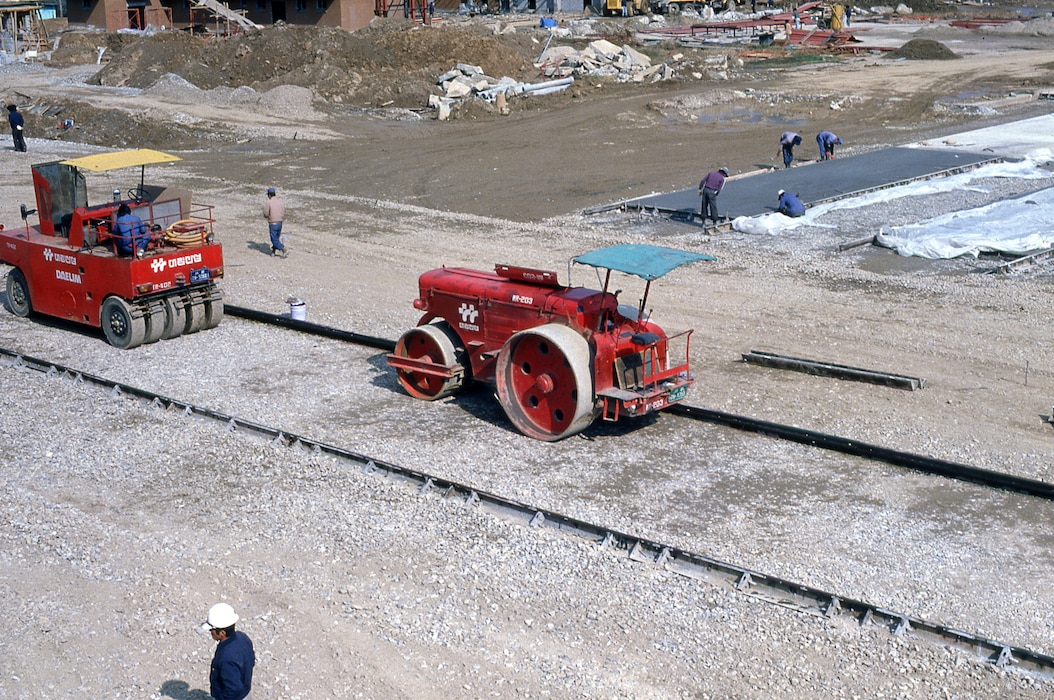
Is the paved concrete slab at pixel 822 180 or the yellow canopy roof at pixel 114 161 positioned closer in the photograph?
the yellow canopy roof at pixel 114 161

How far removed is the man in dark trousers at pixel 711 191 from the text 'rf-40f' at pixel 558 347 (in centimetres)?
1037

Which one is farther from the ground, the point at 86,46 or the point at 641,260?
the point at 86,46

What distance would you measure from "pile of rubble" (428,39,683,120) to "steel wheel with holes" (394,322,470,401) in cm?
2762

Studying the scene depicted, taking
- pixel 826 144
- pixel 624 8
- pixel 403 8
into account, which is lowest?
pixel 826 144

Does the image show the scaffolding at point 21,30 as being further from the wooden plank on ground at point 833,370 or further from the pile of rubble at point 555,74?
the wooden plank on ground at point 833,370

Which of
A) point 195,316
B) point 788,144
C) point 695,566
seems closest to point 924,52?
point 788,144

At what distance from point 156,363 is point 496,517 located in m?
7.54

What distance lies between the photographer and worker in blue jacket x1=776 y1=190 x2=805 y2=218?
24109 millimetres

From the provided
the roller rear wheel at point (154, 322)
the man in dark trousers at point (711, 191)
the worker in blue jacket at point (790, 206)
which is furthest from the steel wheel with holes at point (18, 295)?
the worker in blue jacket at point (790, 206)

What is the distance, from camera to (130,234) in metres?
16.8

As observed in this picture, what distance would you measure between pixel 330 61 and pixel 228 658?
4220 cm

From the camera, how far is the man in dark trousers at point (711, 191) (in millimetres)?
23562

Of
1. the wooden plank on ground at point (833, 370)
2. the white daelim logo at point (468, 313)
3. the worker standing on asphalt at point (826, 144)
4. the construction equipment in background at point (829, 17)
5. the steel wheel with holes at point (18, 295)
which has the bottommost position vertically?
the wooden plank on ground at point (833, 370)

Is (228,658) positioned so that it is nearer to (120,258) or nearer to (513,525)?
(513,525)
